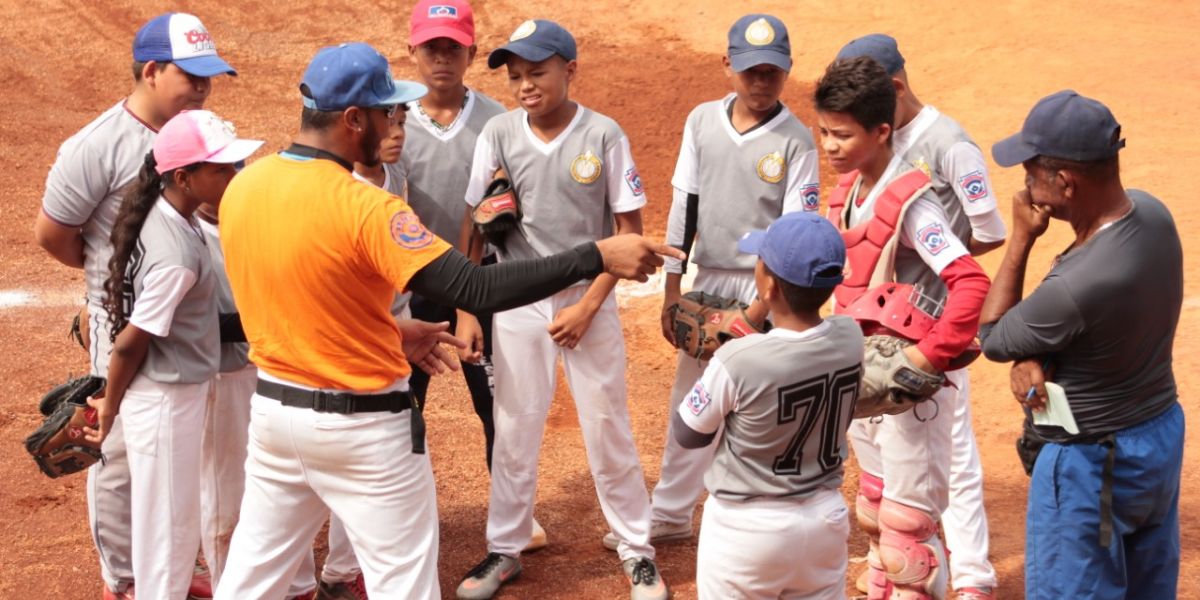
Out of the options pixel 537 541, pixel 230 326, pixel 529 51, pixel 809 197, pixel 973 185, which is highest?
pixel 529 51

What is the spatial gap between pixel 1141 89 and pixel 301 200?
10689 mm

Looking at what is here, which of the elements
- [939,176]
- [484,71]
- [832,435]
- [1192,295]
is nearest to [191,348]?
[832,435]

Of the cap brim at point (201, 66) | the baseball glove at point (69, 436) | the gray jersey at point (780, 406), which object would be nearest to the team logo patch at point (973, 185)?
the gray jersey at point (780, 406)

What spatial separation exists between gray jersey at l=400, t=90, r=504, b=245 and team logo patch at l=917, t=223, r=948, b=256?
6.93ft

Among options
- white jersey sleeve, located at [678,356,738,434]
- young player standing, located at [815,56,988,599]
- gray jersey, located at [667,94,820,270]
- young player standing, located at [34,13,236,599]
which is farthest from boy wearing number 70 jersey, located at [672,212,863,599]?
young player standing, located at [34,13,236,599]

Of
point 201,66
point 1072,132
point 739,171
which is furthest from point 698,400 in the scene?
point 201,66

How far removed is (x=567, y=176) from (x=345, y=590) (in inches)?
76.3

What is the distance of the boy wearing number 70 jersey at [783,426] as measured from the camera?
3898 mm

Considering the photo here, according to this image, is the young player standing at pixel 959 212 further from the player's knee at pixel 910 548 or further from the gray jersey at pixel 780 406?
the gray jersey at pixel 780 406

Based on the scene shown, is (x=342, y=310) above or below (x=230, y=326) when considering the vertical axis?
above

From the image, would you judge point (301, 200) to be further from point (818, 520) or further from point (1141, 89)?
point (1141, 89)

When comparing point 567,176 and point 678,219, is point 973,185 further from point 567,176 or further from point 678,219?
point 567,176

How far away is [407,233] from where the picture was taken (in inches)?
149

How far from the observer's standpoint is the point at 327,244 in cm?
380
